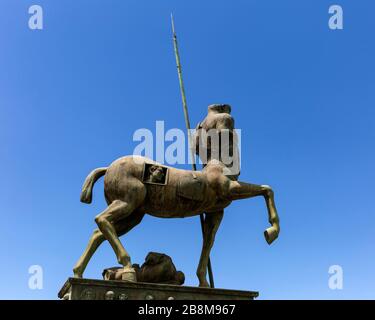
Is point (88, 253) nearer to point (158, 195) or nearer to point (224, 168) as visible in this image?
point (158, 195)

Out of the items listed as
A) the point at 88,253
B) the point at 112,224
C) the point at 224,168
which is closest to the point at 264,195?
the point at 224,168

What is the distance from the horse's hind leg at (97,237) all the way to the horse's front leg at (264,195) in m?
1.62

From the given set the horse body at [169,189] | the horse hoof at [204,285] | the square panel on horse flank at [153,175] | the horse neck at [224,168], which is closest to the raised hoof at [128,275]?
the horse body at [169,189]

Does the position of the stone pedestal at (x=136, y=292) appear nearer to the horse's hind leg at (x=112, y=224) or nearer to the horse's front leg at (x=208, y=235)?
the horse's hind leg at (x=112, y=224)

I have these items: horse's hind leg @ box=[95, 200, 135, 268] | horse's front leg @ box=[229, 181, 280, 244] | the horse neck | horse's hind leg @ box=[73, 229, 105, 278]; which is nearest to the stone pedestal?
horse's hind leg @ box=[73, 229, 105, 278]

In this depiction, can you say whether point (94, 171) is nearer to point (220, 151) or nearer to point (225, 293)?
point (220, 151)

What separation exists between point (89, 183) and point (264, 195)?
2.91 m

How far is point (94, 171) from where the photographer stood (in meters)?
9.33

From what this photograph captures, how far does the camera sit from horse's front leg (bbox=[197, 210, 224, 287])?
31.1 feet

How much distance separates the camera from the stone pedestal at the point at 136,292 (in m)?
8.06

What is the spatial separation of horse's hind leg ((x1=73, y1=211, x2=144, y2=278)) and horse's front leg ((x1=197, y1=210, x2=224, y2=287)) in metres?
1.15

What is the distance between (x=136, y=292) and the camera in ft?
27.4
